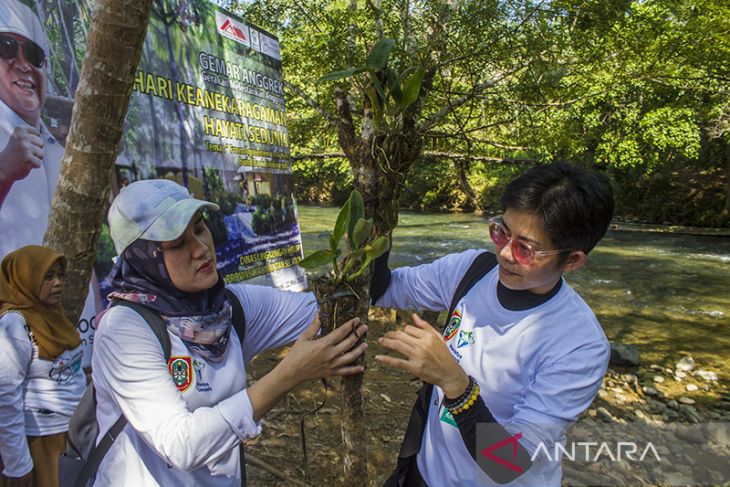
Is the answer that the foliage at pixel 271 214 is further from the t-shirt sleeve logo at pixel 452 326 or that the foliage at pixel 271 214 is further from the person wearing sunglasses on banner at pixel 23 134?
the t-shirt sleeve logo at pixel 452 326

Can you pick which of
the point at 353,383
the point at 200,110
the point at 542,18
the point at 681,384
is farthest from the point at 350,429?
the point at 542,18

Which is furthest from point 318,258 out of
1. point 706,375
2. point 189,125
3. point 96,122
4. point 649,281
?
point 649,281

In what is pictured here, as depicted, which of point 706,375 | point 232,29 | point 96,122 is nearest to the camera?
point 96,122

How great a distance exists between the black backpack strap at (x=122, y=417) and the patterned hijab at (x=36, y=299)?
3.20 feet

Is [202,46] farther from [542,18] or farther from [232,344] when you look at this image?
[542,18]

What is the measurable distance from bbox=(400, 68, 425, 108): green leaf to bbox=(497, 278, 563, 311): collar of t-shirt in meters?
0.62

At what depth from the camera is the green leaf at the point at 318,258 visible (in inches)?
52.6

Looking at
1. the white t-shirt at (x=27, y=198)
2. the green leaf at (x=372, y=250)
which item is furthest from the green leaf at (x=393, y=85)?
the white t-shirt at (x=27, y=198)

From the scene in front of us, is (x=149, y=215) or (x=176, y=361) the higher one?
(x=149, y=215)

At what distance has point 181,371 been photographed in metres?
1.29

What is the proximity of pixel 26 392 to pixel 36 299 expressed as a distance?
38 centimetres

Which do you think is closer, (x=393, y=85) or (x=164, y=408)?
(x=164, y=408)

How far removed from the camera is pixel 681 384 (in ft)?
16.4

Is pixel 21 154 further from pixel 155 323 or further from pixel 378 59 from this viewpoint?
pixel 378 59
